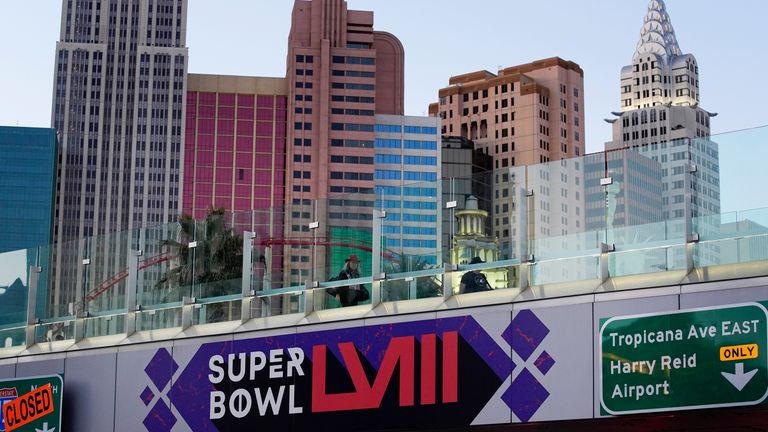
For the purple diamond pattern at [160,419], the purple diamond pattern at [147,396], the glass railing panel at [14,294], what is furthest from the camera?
the glass railing panel at [14,294]

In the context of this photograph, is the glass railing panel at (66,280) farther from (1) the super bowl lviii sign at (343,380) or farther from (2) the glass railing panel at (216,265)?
(2) the glass railing panel at (216,265)

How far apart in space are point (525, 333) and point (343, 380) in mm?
4007

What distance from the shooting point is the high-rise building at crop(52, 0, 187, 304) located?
174625 mm

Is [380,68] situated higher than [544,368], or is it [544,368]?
[380,68]

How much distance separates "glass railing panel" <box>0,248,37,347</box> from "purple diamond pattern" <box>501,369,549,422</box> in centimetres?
1304

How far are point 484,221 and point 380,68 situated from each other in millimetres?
171242


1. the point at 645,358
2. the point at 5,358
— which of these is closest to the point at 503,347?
the point at 645,358

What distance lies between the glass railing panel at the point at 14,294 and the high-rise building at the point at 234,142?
149919mm

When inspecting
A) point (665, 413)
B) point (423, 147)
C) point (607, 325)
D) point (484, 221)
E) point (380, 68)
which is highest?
point (380, 68)

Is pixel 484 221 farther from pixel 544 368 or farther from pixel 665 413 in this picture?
pixel 665 413

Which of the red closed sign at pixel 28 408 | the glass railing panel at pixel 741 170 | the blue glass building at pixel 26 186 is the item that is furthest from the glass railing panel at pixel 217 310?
the blue glass building at pixel 26 186

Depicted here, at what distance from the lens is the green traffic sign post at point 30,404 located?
89.1ft

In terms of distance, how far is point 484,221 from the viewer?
2116 centimetres

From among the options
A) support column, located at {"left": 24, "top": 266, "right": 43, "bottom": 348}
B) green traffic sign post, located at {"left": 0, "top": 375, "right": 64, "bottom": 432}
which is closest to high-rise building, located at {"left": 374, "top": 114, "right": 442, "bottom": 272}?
green traffic sign post, located at {"left": 0, "top": 375, "right": 64, "bottom": 432}
